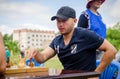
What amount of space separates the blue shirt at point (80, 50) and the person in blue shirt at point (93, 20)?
678 millimetres

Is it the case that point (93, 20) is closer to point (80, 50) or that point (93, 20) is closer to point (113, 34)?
A: point (80, 50)

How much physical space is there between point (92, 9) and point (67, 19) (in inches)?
36.0

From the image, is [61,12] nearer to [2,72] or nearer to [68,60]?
[68,60]

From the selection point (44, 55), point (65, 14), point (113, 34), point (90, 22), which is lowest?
point (113, 34)

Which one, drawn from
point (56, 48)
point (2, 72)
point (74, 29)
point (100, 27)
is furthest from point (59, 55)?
point (100, 27)

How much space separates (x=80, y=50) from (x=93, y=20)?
0.80 metres

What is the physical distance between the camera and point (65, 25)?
1372 millimetres

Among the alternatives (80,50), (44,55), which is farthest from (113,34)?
(80,50)

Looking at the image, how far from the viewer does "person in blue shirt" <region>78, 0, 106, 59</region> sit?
2098 millimetres

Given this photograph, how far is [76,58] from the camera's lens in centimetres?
138

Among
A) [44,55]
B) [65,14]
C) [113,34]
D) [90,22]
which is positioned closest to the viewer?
[65,14]

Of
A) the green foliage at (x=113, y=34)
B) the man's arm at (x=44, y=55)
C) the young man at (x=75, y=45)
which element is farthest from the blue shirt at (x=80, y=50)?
the green foliage at (x=113, y=34)

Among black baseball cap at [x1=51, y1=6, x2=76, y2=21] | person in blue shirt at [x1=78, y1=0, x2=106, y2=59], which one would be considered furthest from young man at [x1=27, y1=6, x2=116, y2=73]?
person in blue shirt at [x1=78, y1=0, x2=106, y2=59]

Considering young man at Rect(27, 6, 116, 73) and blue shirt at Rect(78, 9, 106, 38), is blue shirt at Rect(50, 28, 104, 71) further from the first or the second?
blue shirt at Rect(78, 9, 106, 38)
